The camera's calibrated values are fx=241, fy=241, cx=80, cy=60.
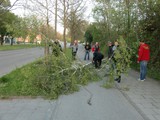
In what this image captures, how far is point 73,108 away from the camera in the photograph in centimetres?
630

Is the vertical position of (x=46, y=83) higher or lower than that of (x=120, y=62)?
lower

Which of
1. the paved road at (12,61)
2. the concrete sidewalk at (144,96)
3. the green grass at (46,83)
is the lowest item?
the paved road at (12,61)

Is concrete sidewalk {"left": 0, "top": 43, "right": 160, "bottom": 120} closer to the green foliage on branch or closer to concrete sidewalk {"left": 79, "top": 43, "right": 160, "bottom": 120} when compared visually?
concrete sidewalk {"left": 79, "top": 43, "right": 160, "bottom": 120}

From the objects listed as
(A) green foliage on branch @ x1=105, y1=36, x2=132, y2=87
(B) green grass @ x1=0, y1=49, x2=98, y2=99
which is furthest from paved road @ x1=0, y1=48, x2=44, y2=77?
(A) green foliage on branch @ x1=105, y1=36, x2=132, y2=87

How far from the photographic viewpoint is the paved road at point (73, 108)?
559cm

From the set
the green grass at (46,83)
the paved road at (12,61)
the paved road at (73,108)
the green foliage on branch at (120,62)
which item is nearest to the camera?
the paved road at (73,108)

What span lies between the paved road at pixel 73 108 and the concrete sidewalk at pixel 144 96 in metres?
0.21

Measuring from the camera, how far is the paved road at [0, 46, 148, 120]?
220 inches

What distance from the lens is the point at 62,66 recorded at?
9.12 meters

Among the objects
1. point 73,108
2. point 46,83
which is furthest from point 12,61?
point 73,108

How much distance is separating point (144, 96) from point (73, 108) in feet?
8.83

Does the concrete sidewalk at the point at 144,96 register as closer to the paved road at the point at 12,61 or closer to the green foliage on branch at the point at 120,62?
the green foliage on branch at the point at 120,62

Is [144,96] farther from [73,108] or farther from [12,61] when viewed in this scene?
[12,61]

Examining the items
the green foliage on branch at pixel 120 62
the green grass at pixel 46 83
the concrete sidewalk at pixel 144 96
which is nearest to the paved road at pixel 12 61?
the green grass at pixel 46 83
